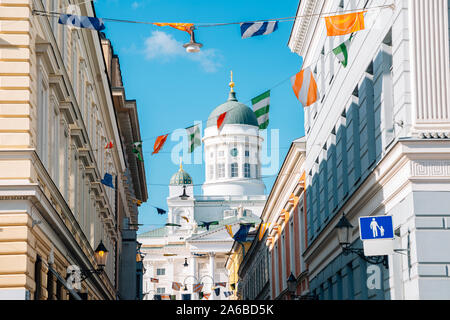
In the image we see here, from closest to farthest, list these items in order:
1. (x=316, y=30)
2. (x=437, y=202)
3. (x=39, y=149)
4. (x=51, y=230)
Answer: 1. (x=437, y=202)
2. (x=39, y=149)
3. (x=51, y=230)
4. (x=316, y=30)

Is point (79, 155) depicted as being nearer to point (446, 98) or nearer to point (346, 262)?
point (346, 262)

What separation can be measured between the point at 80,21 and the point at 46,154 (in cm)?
295

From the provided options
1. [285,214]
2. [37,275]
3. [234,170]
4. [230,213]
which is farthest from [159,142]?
[230,213]

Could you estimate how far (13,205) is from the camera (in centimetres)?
1723

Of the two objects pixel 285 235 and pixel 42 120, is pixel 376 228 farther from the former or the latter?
pixel 285 235

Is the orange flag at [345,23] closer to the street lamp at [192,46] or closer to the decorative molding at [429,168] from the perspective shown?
the street lamp at [192,46]

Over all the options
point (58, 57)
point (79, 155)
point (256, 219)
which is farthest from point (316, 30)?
point (256, 219)

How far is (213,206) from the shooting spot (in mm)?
152375

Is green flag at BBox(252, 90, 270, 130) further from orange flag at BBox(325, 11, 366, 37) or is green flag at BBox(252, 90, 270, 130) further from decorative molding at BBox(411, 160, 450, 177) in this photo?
decorative molding at BBox(411, 160, 450, 177)

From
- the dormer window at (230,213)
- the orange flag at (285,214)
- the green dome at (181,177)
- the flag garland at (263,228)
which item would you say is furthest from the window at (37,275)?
the green dome at (181,177)

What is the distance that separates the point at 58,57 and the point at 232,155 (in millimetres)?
126464

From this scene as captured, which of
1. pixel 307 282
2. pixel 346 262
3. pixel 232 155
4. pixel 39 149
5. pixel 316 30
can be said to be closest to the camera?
pixel 39 149

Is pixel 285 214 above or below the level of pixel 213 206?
below

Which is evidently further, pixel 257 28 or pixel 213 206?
pixel 213 206
